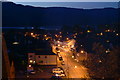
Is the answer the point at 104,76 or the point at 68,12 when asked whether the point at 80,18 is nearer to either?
the point at 68,12

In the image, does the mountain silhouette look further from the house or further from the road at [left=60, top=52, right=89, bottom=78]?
the road at [left=60, top=52, right=89, bottom=78]

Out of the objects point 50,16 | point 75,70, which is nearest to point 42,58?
point 75,70

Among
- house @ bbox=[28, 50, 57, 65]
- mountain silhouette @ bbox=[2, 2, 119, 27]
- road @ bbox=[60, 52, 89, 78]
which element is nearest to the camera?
road @ bbox=[60, 52, 89, 78]

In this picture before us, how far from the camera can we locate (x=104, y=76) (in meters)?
3.01

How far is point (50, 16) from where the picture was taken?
37.7 ft

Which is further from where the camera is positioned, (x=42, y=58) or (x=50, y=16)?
(x=50, y=16)

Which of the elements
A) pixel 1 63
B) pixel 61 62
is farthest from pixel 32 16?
pixel 1 63

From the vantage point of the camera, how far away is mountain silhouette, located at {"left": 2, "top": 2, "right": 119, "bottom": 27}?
8.32 meters

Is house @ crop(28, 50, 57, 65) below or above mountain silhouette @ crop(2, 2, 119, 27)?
below

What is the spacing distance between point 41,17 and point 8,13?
260 centimetres

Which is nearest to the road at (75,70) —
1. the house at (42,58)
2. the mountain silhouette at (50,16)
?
the house at (42,58)

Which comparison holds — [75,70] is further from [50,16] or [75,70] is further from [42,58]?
[50,16]

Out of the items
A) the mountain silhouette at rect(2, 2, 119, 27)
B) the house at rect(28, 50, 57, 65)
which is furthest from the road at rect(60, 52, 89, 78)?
the mountain silhouette at rect(2, 2, 119, 27)

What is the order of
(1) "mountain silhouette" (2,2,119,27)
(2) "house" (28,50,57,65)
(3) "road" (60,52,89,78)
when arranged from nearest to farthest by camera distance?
(3) "road" (60,52,89,78)
(2) "house" (28,50,57,65)
(1) "mountain silhouette" (2,2,119,27)
